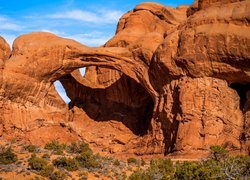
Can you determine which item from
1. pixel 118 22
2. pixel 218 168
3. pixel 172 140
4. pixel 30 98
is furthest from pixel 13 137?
pixel 218 168

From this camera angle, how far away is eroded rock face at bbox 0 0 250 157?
104 feet

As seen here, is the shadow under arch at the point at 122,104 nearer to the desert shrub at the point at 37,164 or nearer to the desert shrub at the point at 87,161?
the desert shrub at the point at 87,161

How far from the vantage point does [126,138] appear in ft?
127

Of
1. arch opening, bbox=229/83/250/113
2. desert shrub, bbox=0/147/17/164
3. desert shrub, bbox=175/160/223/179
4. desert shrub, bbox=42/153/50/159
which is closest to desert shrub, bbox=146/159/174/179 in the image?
desert shrub, bbox=175/160/223/179

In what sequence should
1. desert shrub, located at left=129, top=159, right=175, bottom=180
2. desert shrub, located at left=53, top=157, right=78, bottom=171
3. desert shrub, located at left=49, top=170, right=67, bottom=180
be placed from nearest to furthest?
1. desert shrub, located at left=129, top=159, right=175, bottom=180
2. desert shrub, located at left=49, top=170, right=67, bottom=180
3. desert shrub, located at left=53, top=157, right=78, bottom=171

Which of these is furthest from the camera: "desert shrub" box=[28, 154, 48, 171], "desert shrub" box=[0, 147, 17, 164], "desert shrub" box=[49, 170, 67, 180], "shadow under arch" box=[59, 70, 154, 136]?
"shadow under arch" box=[59, 70, 154, 136]

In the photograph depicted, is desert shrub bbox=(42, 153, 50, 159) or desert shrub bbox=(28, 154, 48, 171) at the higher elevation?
desert shrub bbox=(42, 153, 50, 159)

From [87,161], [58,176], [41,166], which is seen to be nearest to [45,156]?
[87,161]

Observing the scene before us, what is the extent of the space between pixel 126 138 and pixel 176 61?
7.75 m

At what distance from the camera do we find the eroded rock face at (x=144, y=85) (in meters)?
31.8

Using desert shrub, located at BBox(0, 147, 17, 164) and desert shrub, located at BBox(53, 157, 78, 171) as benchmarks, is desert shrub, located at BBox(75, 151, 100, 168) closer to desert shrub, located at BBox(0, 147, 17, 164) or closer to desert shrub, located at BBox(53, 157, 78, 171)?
desert shrub, located at BBox(53, 157, 78, 171)

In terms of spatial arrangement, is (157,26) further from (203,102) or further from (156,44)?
(203,102)

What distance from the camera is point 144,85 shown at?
36531 mm

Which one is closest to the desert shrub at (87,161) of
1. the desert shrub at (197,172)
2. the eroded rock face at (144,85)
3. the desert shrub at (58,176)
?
the desert shrub at (58,176)
